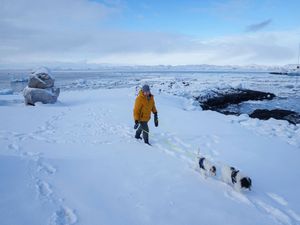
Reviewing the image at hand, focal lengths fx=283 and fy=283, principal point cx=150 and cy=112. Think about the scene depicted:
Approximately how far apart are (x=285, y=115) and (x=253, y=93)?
13.2m

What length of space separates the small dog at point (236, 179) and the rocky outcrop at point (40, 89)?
41.9ft

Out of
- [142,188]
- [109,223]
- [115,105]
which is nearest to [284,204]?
[142,188]

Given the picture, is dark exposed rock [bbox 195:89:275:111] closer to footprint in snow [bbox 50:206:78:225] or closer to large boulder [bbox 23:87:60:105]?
large boulder [bbox 23:87:60:105]

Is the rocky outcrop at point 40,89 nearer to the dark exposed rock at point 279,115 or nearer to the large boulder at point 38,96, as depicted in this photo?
the large boulder at point 38,96

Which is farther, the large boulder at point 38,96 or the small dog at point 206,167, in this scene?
the large boulder at point 38,96

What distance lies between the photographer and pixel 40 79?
16266 millimetres

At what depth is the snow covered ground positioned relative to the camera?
4316mm

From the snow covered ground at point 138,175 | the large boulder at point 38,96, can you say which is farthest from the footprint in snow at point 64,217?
the large boulder at point 38,96

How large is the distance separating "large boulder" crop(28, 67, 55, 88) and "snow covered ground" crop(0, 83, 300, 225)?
Result: 6.16 m

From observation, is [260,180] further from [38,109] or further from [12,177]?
[38,109]

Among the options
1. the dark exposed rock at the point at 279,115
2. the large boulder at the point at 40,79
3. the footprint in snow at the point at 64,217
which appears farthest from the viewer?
the large boulder at the point at 40,79

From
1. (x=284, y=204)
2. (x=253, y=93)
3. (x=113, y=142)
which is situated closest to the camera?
(x=284, y=204)

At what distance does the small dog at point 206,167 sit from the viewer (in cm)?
550

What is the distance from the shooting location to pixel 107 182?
5371mm
